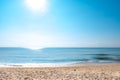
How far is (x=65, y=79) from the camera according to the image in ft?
33.0

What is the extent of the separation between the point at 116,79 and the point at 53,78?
377 centimetres

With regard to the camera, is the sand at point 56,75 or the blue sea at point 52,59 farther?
the blue sea at point 52,59

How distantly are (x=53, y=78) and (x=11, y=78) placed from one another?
2.50m

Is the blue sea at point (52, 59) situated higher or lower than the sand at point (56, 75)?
lower

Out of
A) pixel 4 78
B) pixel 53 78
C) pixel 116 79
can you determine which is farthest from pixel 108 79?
pixel 4 78

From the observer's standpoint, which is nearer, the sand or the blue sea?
the sand

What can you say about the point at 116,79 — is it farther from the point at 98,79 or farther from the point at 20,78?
the point at 20,78

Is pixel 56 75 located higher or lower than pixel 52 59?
higher

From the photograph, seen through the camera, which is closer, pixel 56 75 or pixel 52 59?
pixel 56 75

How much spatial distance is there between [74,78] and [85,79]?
0.67 m

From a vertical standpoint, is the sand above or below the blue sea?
→ above

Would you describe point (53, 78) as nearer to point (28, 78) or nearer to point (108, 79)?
point (28, 78)

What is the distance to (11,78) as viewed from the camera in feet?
33.3

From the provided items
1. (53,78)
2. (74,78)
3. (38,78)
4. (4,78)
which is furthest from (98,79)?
(4,78)
